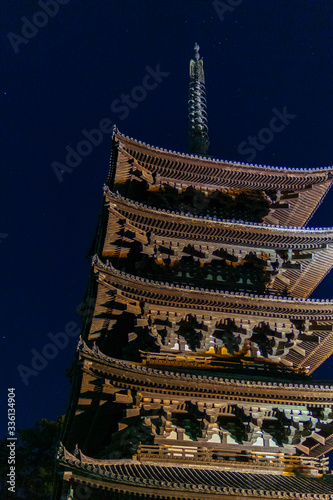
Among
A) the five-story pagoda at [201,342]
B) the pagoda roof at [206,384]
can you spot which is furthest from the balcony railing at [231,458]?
the pagoda roof at [206,384]

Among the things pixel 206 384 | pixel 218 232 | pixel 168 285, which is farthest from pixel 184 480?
pixel 218 232

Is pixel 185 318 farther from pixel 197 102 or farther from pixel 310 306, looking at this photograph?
pixel 197 102

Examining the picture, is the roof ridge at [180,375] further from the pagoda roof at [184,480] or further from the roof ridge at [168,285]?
the roof ridge at [168,285]

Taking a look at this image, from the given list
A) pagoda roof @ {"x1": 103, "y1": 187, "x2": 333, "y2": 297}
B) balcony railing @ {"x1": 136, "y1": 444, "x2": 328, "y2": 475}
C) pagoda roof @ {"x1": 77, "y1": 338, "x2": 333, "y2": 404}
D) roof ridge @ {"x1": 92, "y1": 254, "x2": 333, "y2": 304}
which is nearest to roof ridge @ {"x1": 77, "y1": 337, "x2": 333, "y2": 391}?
pagoda roof @ {"x1": 77, "y1": 338, "x2": 333, "y2": 404}

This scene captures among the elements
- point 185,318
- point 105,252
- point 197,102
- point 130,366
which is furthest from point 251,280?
point 197,102

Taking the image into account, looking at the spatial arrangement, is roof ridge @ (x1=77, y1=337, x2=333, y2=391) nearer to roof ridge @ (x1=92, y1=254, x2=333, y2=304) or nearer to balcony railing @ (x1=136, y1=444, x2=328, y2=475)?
balcony railing @ (x1=136, y1=444, x2=328, y2=475)

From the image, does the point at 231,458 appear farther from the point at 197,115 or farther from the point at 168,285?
the point at 197,115
